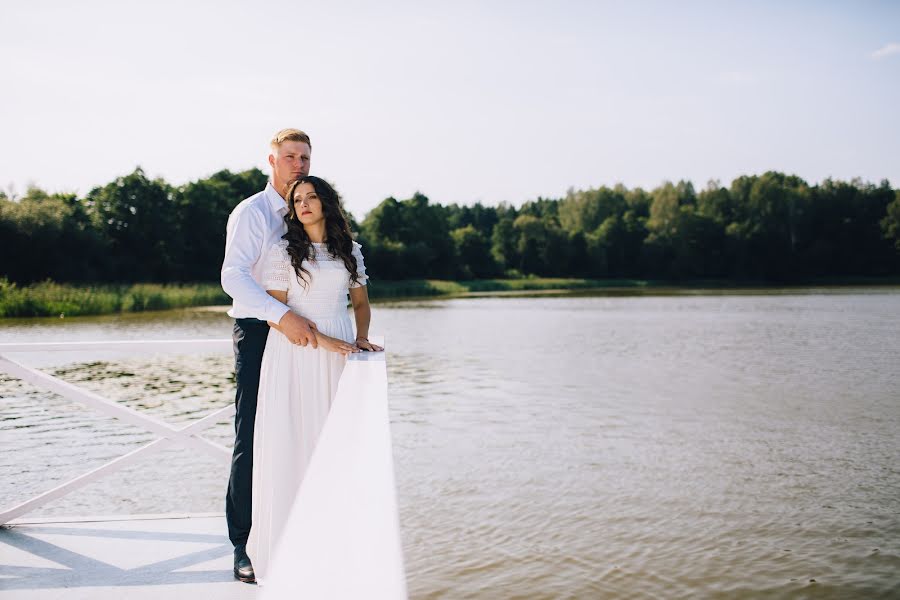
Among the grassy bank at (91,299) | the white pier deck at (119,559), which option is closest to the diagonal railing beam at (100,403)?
the white pier deck at (119,559)

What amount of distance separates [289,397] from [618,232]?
9182 centimetres

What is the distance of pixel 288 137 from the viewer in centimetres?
303

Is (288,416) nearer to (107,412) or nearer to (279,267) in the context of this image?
(279,267)

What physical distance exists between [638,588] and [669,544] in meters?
0.91

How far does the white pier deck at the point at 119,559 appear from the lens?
3.03 metres

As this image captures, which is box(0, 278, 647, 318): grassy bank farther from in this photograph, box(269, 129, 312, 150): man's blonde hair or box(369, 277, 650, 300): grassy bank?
box(269, 129, 312, 150): man's blonde hair

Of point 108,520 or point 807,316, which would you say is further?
point 807,316

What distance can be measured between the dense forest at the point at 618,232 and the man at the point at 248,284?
5362 cm

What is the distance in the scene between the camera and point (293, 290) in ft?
9.48

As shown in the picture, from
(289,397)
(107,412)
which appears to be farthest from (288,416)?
(107,412)

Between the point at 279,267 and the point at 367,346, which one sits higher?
the point at 279,267

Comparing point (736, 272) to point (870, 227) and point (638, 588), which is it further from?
point (638, 588)

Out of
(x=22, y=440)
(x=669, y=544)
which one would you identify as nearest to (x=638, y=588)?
(x=669, y=544)

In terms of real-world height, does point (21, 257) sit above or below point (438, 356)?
above
